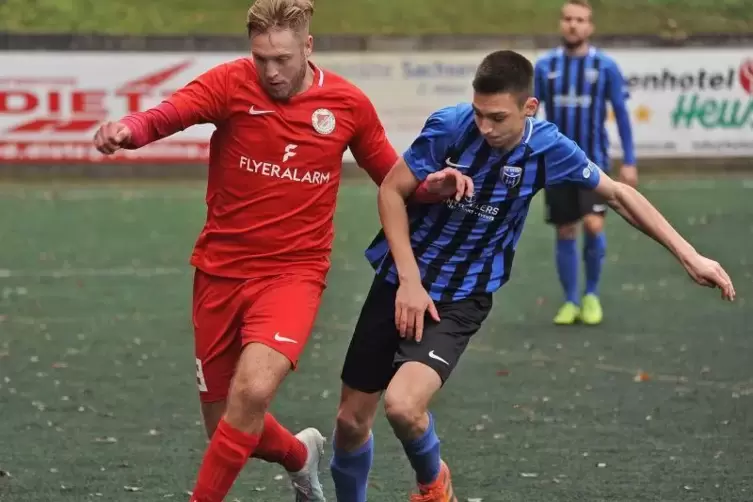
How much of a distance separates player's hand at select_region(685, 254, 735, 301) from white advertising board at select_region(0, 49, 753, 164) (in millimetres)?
13437

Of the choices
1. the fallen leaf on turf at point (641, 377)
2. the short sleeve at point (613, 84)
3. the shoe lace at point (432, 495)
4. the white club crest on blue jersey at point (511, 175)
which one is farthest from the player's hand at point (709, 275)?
the short sleeve at point (613, 84)

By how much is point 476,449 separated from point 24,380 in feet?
9.05

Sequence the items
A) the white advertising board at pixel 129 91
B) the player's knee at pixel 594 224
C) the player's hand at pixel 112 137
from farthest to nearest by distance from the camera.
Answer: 1. the white advertising board at pixel 129 91
2. the player's knee at pixel 594 224
3. the player's hand at pixel 112 137

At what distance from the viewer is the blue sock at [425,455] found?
199 inches

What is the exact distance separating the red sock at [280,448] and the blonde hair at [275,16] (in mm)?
1422

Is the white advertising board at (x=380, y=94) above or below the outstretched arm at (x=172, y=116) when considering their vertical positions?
below

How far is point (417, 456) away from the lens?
200 inches

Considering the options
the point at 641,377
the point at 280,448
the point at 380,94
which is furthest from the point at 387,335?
the point at 380,94

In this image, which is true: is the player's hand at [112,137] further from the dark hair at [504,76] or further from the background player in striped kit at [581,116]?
the background player in striped kit at [581,116]

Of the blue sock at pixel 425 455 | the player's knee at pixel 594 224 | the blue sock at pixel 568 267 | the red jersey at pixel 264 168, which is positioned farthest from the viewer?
the player's knee at pixel 594 224

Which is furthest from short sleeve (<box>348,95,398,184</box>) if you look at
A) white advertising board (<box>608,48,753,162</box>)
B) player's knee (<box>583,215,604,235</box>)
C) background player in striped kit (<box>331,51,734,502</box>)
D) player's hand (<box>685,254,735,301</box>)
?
white advertising board (<box>608,48,753,162</box>)

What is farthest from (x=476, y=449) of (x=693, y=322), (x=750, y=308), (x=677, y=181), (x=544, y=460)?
(x=677, y=181)

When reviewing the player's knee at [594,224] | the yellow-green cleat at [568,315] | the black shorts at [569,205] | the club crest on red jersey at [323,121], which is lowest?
the yellow-green cleat at [568,315]

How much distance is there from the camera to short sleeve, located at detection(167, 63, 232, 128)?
16.6ft
